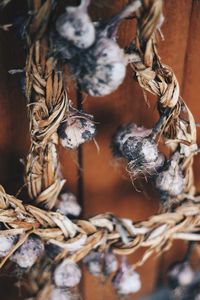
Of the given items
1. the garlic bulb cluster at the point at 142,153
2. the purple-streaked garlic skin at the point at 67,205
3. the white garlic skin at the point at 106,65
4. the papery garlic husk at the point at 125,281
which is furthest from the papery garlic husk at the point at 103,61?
the papery garlic husk at the point at 125,281

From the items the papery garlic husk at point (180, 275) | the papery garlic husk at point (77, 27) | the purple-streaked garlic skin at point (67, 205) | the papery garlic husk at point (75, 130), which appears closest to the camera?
the papery garlic husk at point (77, 27)

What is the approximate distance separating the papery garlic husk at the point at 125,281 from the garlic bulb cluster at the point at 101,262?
0.06 feet

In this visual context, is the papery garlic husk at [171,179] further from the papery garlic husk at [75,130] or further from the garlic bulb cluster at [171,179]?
the papery garlic husk at [75,130]

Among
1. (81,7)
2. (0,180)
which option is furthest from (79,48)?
(0,180)

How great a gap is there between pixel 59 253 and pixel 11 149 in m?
0.17

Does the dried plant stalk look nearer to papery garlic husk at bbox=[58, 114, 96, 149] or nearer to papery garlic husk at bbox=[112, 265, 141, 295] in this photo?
papery garlic husk at bbox=[58, 114, 96, 149]

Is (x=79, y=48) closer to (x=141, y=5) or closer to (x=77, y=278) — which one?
(x=141, y=5)

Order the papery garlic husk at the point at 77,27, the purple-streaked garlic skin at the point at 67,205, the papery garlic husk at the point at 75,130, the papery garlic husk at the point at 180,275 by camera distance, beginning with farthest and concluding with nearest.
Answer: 1. the papery garlic husk at the point at 180,275
2. the purple-streaked garlic skin at the point at 67,205
3. the papery garlic husk at the point at 75,130
4. the papery garlic husk at the point at 77,27

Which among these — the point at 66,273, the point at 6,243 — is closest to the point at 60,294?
the point at 66,273

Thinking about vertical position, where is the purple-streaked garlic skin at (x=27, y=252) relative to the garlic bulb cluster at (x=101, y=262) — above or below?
above

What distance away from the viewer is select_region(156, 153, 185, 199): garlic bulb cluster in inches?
23.6

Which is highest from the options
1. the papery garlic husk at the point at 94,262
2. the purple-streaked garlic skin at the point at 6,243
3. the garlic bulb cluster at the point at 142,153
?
the garlic bulb cluster at the point at 142,153

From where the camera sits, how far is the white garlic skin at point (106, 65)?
1.47ft

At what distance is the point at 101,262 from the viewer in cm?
71
